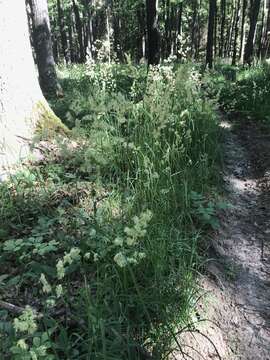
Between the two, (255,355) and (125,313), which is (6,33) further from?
(255,355)

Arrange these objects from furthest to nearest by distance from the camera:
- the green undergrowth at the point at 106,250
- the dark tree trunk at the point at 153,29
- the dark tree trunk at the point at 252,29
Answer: the dark tree trunk at the point at 252,29 → the dark tree trunk at the point at 153,29 → the green undergrowth at the point at 106,250

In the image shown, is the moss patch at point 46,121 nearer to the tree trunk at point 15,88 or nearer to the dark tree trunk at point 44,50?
the tree trunk at point 15,88

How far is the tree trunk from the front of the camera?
395 cm

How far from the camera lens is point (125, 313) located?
7.16ft

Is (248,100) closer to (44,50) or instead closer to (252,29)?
(44,50)

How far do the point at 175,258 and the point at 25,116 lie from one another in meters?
2.63

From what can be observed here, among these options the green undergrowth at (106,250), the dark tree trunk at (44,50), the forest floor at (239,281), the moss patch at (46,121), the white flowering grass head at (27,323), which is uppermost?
the dark tree trunk at (44,50)

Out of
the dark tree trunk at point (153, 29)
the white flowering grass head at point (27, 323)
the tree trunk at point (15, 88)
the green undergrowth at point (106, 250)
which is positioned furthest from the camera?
the dark tree trunk at point (153, 29)

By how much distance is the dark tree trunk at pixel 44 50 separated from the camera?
7957 millimetres

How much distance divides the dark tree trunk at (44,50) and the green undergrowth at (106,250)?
14.1 ft

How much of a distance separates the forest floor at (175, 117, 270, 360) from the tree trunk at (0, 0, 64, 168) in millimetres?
2269

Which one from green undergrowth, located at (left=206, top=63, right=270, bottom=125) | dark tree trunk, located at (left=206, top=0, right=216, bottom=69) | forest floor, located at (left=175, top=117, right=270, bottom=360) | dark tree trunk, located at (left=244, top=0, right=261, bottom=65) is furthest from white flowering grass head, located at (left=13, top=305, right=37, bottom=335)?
dark tree trunk, located at (left=206, top=0, right=216, bottom=69)

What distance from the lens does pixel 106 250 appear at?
2.40 meters

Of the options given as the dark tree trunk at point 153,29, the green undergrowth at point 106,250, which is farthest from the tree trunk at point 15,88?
the dark tree trunk at point 153,29
